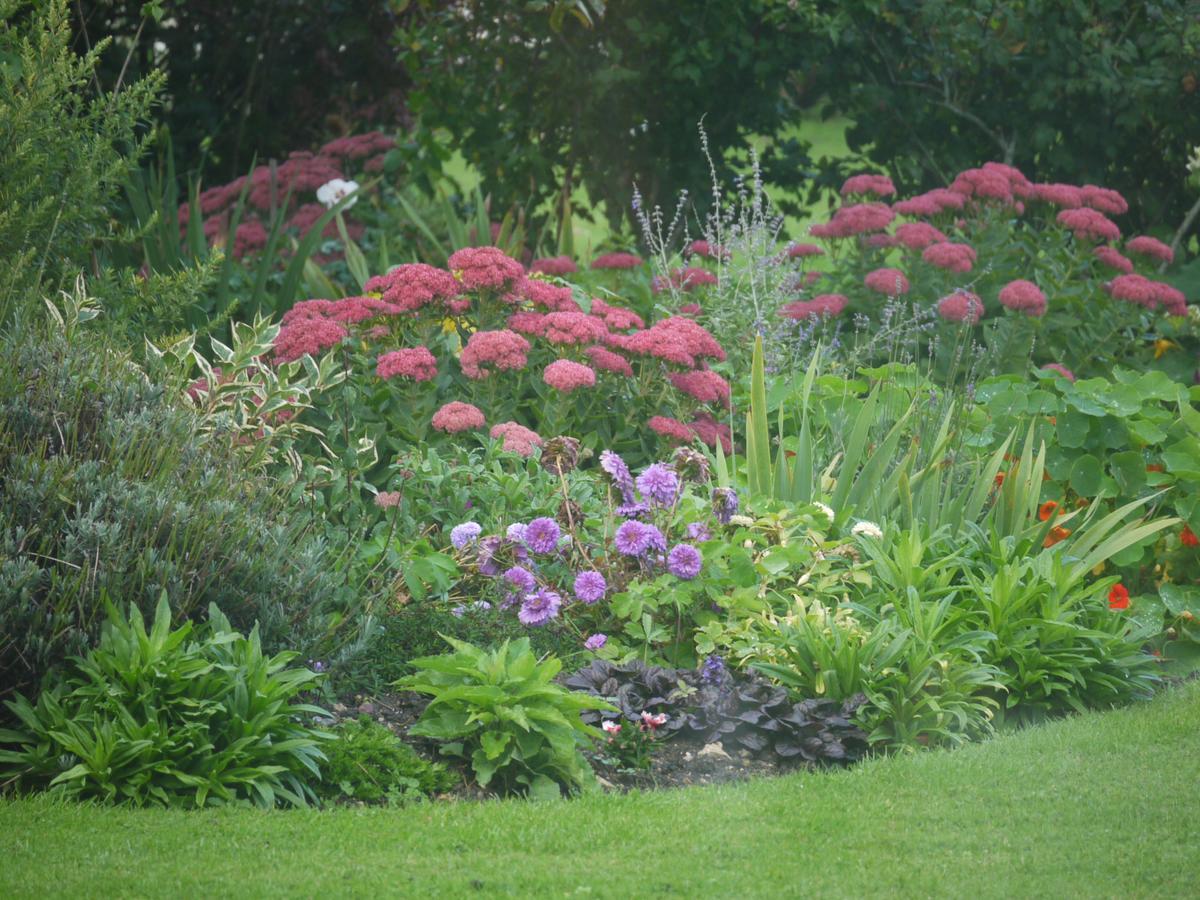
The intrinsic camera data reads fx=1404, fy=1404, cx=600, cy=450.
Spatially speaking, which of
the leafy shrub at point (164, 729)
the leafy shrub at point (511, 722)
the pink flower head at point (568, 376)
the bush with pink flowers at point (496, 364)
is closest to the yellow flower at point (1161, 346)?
the bush with pink flowers at point (496, 364)

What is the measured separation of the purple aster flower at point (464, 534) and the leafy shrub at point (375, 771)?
83cm

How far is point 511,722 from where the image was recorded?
3.85 metres

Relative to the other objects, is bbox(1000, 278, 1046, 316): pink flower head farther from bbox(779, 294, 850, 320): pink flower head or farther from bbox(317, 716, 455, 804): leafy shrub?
bbox(317, 716, 455, 804): leafy shrub

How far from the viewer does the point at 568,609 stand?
4.77 meters

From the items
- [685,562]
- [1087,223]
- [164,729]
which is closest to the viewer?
[164,729]

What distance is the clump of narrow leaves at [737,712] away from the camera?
4.16m

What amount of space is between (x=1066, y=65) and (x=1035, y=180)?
3.19 ft

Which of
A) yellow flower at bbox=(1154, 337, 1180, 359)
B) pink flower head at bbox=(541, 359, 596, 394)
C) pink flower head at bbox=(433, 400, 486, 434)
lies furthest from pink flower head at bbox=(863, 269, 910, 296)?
pink flower head at bbox=(433, 400, 486, 434)

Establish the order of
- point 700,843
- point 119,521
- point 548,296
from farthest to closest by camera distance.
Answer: point 548,296 < point 119,521 < point 700,843

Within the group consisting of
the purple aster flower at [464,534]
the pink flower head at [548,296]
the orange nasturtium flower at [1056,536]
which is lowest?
the orange nasturtium flower at [1056,536]

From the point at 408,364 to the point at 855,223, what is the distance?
3.33 metres

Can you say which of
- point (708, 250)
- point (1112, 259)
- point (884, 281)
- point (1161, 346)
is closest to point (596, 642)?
point (884, 281)

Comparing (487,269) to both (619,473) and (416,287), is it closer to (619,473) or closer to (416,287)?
(416,287)

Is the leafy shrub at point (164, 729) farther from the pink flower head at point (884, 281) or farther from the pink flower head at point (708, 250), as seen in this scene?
the pink flower head at point (884, 281)
